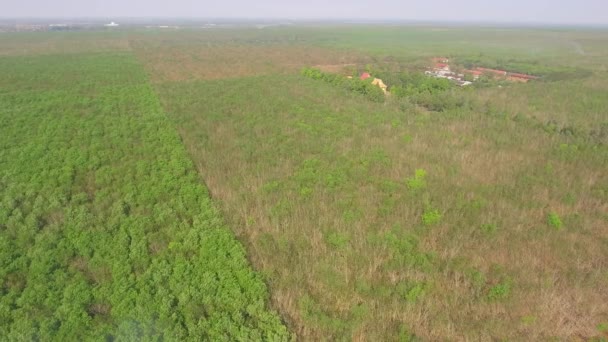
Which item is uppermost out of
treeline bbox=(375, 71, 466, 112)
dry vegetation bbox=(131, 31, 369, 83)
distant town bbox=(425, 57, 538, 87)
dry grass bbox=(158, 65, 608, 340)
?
dry vegetation bbox=(131, 31, 369, 83)

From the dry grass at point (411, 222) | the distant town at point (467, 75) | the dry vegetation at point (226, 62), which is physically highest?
the dry vegetation at point (226, 62)

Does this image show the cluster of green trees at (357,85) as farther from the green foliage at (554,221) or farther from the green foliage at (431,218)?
the green foliage at (554,221)

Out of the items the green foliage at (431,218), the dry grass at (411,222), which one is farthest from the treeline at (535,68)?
the green foliage at (431,218)

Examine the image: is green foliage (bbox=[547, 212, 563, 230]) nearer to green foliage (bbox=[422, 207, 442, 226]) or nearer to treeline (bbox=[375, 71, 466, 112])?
green foliage (bbox=[422, 207, 442, 226])

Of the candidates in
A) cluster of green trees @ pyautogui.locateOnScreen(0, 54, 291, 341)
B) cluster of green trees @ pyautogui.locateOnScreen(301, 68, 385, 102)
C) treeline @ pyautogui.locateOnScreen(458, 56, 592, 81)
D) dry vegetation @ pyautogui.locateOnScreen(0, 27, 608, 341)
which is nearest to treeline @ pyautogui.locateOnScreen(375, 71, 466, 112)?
dry vegetation @ pyautogui.locateOnScreen(0, 27, 608, 341)

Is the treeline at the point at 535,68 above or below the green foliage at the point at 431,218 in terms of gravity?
above

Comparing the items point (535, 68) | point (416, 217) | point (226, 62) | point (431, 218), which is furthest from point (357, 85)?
point (535, 68)
